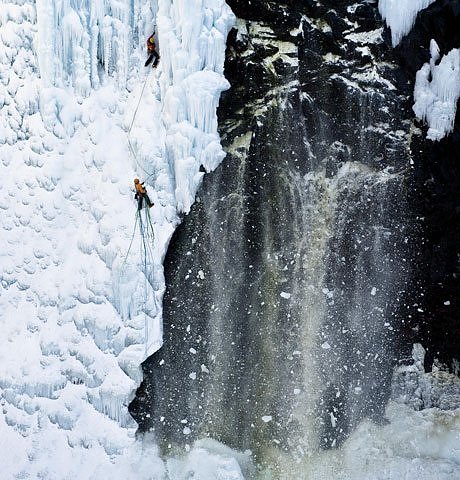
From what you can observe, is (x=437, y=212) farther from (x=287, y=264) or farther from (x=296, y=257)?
(x=287, y=264)

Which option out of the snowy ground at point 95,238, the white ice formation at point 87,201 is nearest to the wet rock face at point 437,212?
the snowy ground at point 95,238

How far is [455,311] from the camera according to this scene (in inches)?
310

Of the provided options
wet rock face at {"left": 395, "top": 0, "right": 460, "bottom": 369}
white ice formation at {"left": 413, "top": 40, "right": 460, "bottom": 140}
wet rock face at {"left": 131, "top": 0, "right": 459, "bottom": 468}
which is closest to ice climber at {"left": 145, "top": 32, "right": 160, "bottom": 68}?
wet rock face at {"left": 131, "top": 0, "right": 459, "bottom": 468}

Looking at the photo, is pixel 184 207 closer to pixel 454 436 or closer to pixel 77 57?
pixel 77 57

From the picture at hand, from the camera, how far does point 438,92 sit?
7.37 meters

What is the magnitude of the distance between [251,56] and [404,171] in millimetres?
2724

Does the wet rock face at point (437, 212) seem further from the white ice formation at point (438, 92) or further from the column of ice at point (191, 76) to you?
the column of ice at point (191, 76)

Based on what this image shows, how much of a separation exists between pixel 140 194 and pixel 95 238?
98cm

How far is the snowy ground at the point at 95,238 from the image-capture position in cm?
766

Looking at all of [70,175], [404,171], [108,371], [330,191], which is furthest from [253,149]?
[108,371]

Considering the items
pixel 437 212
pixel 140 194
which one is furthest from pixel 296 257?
pixel 140 194

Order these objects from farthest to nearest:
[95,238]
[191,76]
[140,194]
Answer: [95,238] → [140,194] → [191,76]

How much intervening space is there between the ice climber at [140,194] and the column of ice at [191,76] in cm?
51

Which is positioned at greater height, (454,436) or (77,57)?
(77,57)
